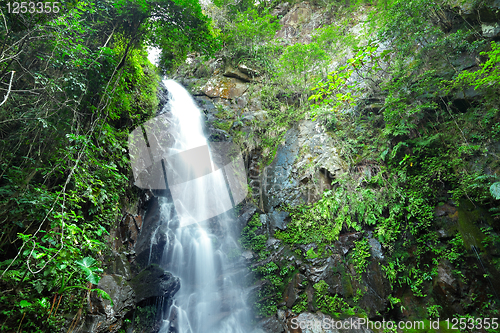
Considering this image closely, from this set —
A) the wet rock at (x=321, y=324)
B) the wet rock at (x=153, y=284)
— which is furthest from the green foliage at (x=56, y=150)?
the wet rock at (x=321, y=324)

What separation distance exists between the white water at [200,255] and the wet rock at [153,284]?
54cm

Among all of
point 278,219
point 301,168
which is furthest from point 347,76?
point 278,219

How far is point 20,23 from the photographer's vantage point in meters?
3.37

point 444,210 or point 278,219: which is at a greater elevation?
point 444,210

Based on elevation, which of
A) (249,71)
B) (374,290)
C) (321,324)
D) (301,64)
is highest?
(249,71)

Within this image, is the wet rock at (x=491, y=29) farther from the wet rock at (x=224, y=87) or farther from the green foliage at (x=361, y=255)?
the wet rock at (x=224, y=87)

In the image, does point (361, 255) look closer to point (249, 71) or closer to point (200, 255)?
point (200, 255)

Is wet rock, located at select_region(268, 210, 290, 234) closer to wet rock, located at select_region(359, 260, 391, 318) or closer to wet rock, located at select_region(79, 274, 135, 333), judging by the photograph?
wet rock, located at select_region(359, 260, 391, 318)

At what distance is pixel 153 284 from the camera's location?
5.71 metres

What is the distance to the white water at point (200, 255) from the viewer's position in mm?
5864

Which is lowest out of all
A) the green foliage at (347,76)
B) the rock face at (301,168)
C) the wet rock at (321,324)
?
the wet rock at (321,324)

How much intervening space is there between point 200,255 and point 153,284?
180cm

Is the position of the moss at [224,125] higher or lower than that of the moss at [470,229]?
higher

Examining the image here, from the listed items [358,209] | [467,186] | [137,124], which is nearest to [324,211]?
[358,209]
